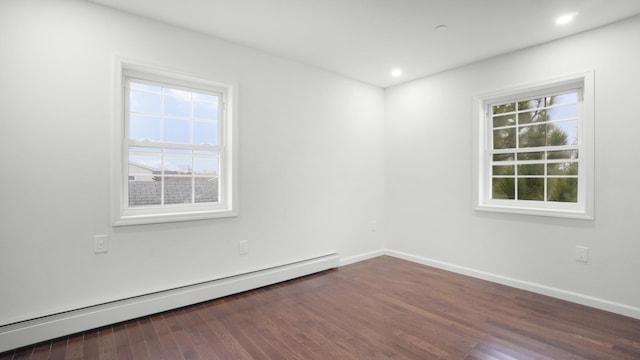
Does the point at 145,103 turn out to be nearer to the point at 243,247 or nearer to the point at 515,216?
the point at 243,247

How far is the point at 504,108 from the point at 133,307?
4.37 meters

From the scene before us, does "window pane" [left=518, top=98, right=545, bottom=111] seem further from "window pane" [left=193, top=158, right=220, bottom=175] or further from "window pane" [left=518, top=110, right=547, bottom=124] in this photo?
"window pane" [left=193, top=158, right=220, bottom=175]

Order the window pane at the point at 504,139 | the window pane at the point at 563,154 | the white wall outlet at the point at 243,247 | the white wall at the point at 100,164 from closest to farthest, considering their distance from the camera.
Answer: the white wall at the point at 100,164
the window pane at the point at 563,154
the white wall outlet at the point at 243,247
the window pane at the point at 504,139

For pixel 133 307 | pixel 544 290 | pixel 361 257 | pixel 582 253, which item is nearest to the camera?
pixel 133 307

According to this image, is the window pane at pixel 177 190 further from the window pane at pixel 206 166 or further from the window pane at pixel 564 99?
the window pane at pixel 564 99

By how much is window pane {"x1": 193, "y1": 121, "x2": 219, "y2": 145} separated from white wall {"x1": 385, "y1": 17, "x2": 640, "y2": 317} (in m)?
2.63

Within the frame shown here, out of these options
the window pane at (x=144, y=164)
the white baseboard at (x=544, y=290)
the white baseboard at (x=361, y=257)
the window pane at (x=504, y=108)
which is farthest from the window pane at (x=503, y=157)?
the window pane at (x=144, y=164)

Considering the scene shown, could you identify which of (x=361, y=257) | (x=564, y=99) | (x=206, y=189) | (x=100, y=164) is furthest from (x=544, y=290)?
(x=100, y=164)

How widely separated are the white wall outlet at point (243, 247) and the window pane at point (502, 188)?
2.99 m

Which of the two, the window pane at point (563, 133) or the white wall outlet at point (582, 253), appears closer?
the white wall outlet at point (582, 253)

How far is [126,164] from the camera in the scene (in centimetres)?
268

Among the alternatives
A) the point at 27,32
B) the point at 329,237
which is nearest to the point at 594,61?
the point at 329,237

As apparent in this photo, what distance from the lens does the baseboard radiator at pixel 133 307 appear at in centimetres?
213

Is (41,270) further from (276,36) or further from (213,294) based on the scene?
→ (276,36)
